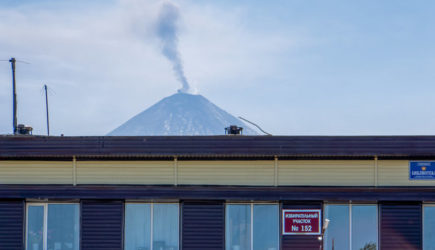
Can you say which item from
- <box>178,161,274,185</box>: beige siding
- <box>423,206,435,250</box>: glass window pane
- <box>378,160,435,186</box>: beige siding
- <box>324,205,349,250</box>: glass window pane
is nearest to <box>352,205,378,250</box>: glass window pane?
<box>324,205,349,250</box>: glass window pane

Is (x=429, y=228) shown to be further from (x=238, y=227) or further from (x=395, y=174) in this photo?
(x=238, y=227)

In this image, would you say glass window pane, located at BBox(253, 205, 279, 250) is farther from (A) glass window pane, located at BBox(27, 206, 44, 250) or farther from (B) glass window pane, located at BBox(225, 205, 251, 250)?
(A) glass window pane, located at BBox(27, 206, 44, 250)

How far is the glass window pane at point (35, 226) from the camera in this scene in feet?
88.6

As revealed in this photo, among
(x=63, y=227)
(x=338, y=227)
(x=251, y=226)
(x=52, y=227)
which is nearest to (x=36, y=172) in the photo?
(x=52, y=227)

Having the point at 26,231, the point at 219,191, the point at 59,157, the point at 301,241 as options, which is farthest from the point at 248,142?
the point at 26,231

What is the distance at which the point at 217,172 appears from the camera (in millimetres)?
26531

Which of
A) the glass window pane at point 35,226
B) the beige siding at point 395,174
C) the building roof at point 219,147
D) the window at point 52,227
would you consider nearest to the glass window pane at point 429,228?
the beige siding at point 395,174

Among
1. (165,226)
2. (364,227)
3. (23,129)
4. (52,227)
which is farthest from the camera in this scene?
(23,129)

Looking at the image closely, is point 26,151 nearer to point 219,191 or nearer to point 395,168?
point 219,191

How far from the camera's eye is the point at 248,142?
26000mm

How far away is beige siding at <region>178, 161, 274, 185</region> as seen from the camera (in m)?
26.5

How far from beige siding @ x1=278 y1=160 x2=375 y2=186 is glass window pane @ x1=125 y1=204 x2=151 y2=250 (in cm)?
536

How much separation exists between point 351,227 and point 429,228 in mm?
2892

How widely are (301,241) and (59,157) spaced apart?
9.78m
